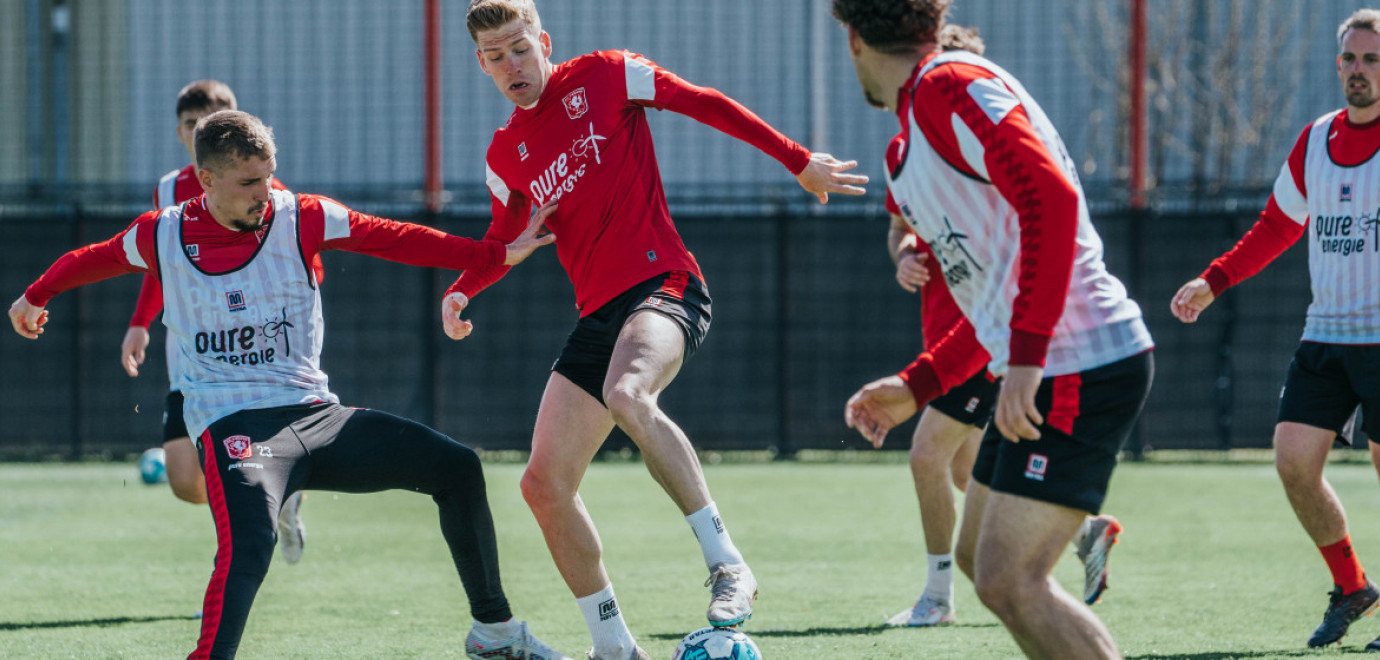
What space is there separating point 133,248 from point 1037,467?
289 centimetres

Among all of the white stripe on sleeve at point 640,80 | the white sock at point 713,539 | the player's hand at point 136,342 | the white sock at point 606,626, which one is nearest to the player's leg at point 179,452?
the player's hand at point 136,342

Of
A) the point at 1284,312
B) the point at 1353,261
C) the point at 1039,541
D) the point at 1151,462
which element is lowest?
the point at 1151,462

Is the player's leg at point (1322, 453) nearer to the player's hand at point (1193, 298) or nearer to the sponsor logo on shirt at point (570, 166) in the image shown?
the player's hand at point (1193, 298)

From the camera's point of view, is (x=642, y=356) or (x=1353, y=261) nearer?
(x=642, y=356)

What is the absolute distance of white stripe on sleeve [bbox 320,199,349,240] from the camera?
14.9 ft

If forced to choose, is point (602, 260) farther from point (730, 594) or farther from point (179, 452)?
point (179, 452)

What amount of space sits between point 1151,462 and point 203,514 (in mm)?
7522

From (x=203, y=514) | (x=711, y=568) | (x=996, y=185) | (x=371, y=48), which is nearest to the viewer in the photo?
(x=996, y=185)

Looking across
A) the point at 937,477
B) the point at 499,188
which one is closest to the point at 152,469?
the point at 499,188

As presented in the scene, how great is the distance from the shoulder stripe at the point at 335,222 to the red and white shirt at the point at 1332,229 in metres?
3.05

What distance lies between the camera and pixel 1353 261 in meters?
5.13

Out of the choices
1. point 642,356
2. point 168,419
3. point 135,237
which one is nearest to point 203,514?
point 168,419

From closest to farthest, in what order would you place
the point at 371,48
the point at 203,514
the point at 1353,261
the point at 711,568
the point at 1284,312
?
1. the point at 711,568
2. the point at 1353,261
3. the point at 203,514
4. the point at 1284,312
5. the point at 371,48

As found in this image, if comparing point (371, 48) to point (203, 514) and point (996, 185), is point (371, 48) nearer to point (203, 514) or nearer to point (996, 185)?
point (203, 514)
